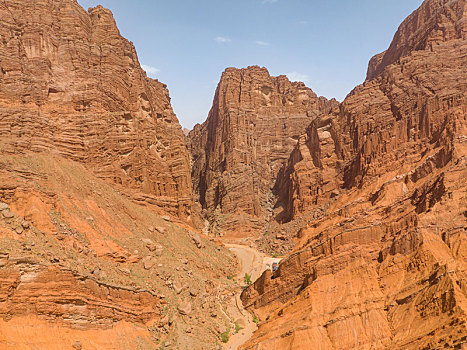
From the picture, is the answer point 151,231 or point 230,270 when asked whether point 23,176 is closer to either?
point 151,231

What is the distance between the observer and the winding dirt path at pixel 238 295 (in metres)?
43.8

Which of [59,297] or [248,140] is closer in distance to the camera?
[59,297]

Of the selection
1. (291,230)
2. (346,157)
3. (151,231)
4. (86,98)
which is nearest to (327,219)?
(291,230)

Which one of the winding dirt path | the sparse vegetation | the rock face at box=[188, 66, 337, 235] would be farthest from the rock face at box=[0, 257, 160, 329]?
the rock face at box=[188, 66, 337, 235]

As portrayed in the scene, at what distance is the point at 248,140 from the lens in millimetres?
107250

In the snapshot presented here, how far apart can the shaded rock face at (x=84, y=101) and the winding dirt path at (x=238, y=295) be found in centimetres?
1120

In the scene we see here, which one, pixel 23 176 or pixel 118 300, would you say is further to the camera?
pixel 23 176

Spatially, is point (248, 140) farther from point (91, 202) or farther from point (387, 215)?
point (91, 202)

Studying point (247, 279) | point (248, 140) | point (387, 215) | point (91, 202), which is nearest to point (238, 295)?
point (247, 279)

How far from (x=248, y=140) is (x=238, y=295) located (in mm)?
56497

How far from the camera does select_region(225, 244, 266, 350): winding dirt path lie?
43.8 m

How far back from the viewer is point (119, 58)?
69.5 m

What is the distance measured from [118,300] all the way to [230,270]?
83.9ft

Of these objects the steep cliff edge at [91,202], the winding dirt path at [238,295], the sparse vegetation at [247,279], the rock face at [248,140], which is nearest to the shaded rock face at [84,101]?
the steep cliff edge at [91,202]
